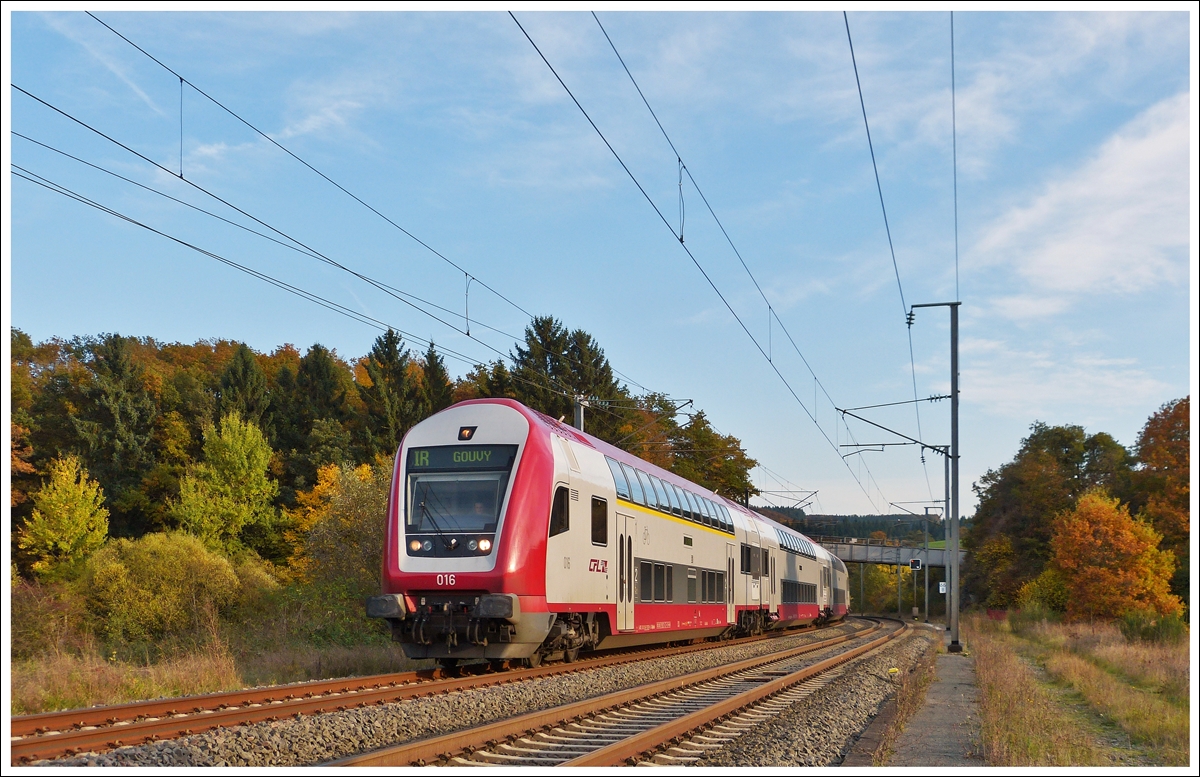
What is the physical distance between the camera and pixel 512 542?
1523 centimetres

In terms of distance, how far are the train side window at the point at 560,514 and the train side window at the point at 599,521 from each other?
1256 mm

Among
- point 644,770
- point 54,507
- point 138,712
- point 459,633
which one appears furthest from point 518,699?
point 54,507

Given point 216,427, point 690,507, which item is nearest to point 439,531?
point 690,507

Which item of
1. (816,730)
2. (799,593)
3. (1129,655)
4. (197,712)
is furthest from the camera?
(799,593)

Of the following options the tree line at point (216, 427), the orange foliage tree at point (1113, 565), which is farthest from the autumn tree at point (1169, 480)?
the tree line at point (216, 427)

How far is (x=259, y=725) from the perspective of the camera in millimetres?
9844

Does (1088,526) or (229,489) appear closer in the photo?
(1088,526)

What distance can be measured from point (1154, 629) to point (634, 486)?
21905mm

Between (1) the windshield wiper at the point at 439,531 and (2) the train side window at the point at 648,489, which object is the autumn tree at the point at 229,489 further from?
(1) the windshield wiper at the point at 439,531

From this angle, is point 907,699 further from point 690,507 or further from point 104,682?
point 690,507

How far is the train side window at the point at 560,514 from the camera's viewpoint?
1622 centimetres

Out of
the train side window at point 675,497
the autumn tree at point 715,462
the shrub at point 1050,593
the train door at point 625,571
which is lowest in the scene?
the shrub at point 1050,593

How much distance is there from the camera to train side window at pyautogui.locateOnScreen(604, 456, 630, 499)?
19.4m

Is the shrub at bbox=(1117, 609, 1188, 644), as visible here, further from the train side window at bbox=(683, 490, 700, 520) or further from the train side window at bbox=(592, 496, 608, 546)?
the train side window at bbox=(592, 496, 608, 546)
